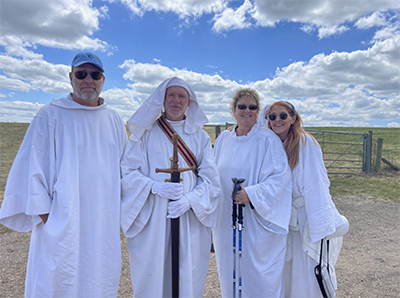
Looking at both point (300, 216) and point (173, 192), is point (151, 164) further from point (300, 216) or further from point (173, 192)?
point (300, 216)

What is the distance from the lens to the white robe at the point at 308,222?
2969 mm

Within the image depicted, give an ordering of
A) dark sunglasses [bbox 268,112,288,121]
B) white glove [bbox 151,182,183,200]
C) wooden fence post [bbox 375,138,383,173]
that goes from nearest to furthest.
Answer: white glove [bbox 151,182,183,200]
dark sunglasses [bbox 268,112,288,121]
wooden fence post [bbox 375,138,383,173]

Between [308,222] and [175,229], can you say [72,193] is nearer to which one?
[175,229]

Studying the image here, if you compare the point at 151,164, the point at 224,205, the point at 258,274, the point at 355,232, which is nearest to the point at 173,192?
the point at 151,164

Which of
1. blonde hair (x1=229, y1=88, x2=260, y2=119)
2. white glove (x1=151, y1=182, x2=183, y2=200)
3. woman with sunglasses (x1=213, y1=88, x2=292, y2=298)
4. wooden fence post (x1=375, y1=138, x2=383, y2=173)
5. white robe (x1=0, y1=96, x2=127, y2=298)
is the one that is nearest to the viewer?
white robe (x1=0, y1=96, x2=127, y2=298)

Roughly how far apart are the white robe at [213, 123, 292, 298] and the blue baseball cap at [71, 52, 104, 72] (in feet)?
5.24

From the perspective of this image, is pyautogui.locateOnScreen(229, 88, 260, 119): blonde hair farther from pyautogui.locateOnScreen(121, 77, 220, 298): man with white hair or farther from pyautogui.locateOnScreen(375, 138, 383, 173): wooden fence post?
pyautogui.locateOnScreen(375, 138, 383, 173): wooden fence post

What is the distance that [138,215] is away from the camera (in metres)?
2.97

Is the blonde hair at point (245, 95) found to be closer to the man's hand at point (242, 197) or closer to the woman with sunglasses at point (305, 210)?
the woman with sunglasses at point (305, 210)

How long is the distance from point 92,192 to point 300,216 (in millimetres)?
2050

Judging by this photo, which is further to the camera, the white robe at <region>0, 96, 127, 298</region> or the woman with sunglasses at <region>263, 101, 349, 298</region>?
the woman with sunglasses at <region>263, 101, 349, 298</region>

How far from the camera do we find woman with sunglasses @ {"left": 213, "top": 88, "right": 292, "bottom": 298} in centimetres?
302

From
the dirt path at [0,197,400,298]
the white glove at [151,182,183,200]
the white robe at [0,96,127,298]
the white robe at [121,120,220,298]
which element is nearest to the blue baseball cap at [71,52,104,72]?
the white robe at [0,96,127,298]

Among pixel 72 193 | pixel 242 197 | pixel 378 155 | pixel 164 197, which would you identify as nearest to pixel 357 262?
pixel 242 197
